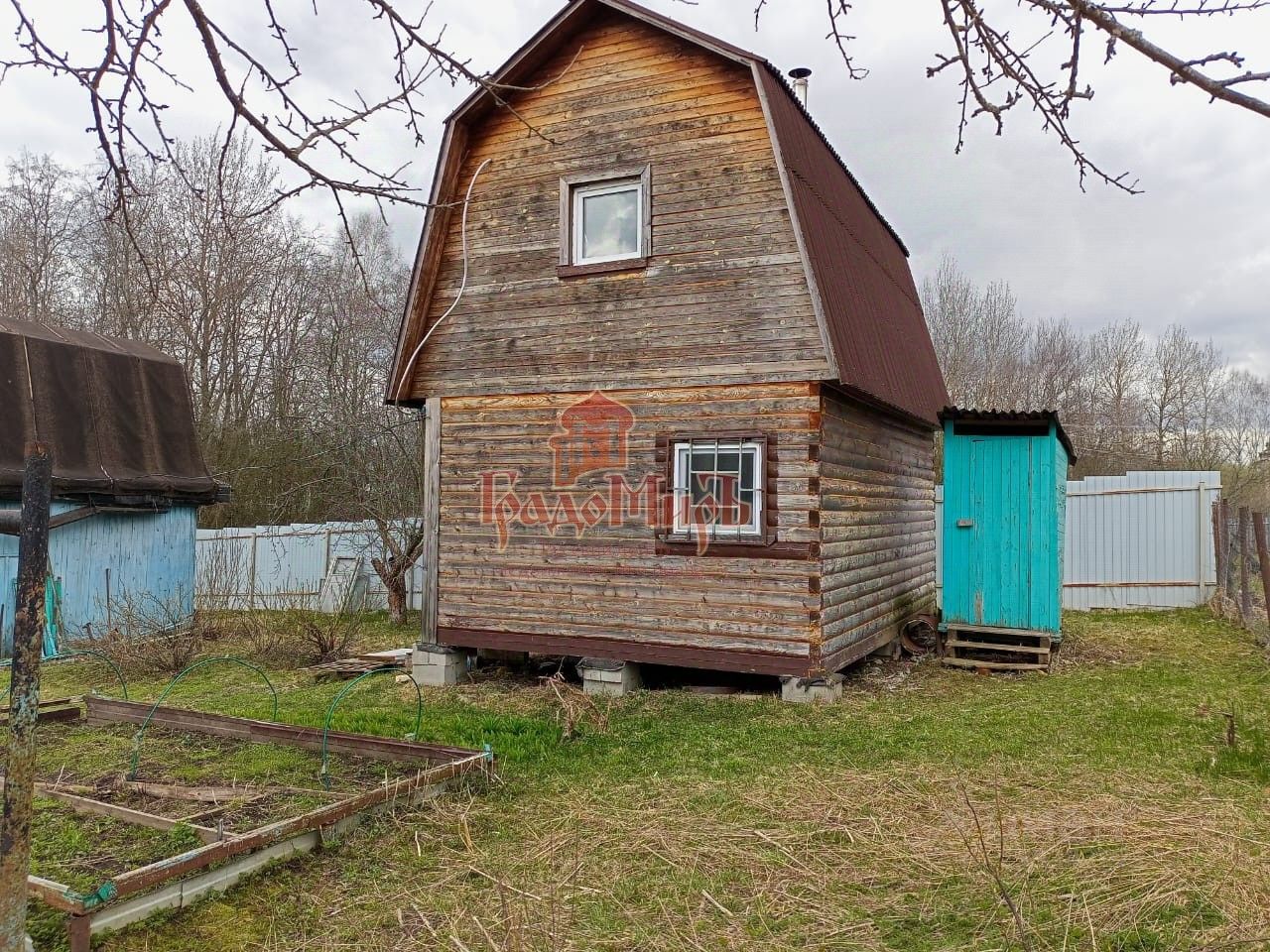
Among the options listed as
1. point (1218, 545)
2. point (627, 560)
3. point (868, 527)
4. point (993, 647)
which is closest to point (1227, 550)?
point (1218, 545)

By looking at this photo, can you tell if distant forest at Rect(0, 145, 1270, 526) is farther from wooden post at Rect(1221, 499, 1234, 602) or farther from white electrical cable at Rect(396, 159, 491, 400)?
wooden post at Rect(1221, 499, 1234, 602)

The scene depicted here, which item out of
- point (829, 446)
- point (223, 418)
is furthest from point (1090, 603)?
point (223, 418)

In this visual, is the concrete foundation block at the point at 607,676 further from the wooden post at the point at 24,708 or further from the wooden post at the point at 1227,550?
the wooden post at the point at 1227,550

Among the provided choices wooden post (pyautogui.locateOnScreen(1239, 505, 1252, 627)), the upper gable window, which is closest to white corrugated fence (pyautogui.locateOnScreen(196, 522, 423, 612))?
the upper gable window

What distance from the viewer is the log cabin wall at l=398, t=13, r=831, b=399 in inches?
322

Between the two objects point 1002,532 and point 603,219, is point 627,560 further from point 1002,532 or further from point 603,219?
point 1002,532

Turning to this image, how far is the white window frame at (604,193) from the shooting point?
8781 millimetres

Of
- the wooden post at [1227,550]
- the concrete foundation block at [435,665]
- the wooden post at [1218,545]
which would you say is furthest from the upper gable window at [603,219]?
the wooden post at [1218,545]

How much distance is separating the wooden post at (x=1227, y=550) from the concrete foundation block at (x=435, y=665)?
10670 mm

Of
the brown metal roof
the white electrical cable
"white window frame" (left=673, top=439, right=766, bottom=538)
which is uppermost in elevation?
the white electrical cable

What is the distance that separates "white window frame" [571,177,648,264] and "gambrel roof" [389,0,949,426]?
129 cm

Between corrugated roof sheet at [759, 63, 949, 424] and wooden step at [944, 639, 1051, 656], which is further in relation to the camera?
wooden step at [944, 639, 1051, 656]

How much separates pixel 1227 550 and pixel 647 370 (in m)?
9.27

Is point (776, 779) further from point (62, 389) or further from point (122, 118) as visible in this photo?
point (62, 389)
